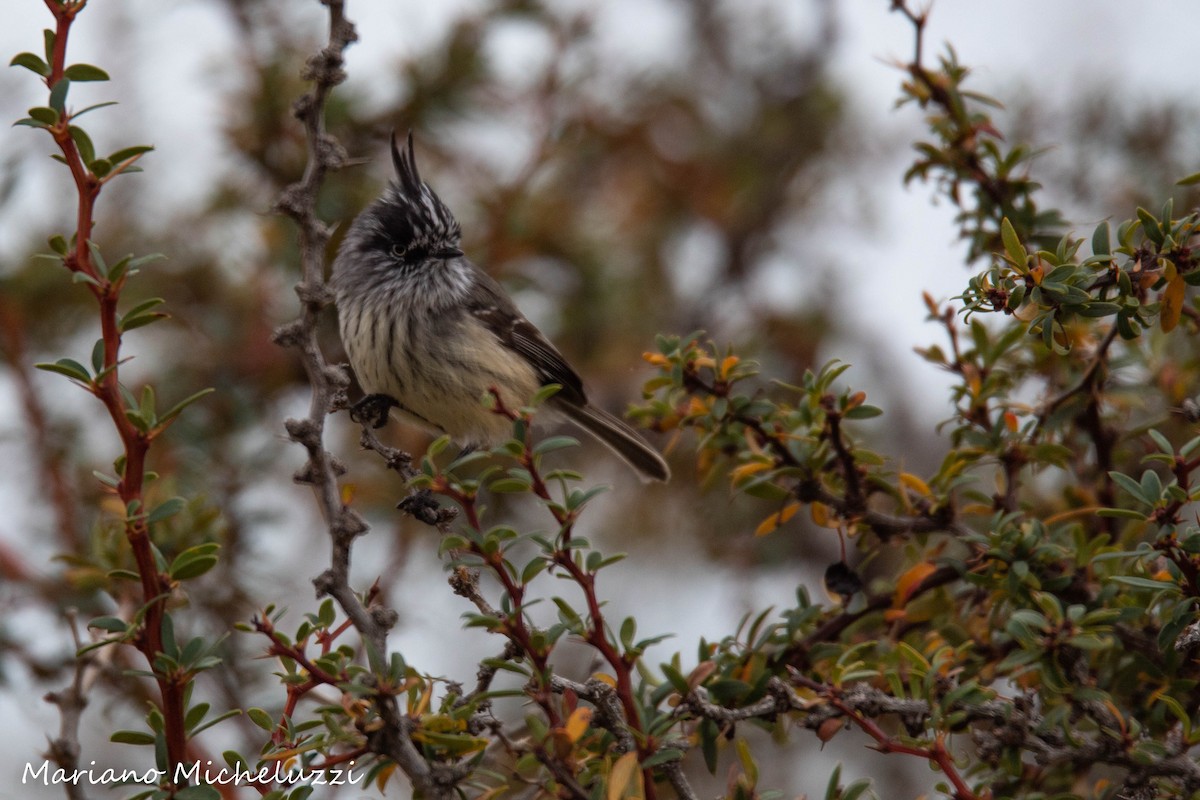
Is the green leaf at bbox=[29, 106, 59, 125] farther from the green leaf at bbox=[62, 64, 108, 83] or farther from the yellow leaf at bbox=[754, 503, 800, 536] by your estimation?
the yellow leaf at bbox=[754, 503, 800, 536]

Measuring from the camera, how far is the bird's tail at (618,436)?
536cm

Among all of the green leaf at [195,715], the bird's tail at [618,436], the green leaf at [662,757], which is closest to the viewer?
the green leaf at [662,757]

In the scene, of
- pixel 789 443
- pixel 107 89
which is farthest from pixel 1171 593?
pixel 107 89

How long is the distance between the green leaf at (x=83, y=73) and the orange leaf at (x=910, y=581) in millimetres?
2169

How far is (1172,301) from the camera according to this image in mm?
2316

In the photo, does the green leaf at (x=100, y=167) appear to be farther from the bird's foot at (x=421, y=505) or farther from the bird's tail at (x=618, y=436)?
Answer: the bird's tail at (x=618, y=436)

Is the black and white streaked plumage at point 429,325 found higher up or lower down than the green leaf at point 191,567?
higher up

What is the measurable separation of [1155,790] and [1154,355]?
141 centimetres

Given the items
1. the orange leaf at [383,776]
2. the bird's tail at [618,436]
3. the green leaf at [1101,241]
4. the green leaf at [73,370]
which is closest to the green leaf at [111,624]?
the green leaf at [73,370]

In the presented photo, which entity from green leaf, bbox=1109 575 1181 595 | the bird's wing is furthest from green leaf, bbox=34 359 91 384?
the bird's wing

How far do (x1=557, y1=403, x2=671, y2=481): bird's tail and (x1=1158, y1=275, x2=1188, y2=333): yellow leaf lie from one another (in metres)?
3.10

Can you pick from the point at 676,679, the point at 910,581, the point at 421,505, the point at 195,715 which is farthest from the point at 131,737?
the point at 910,581

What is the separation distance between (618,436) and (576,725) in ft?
11.2

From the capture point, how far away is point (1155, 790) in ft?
7.92
